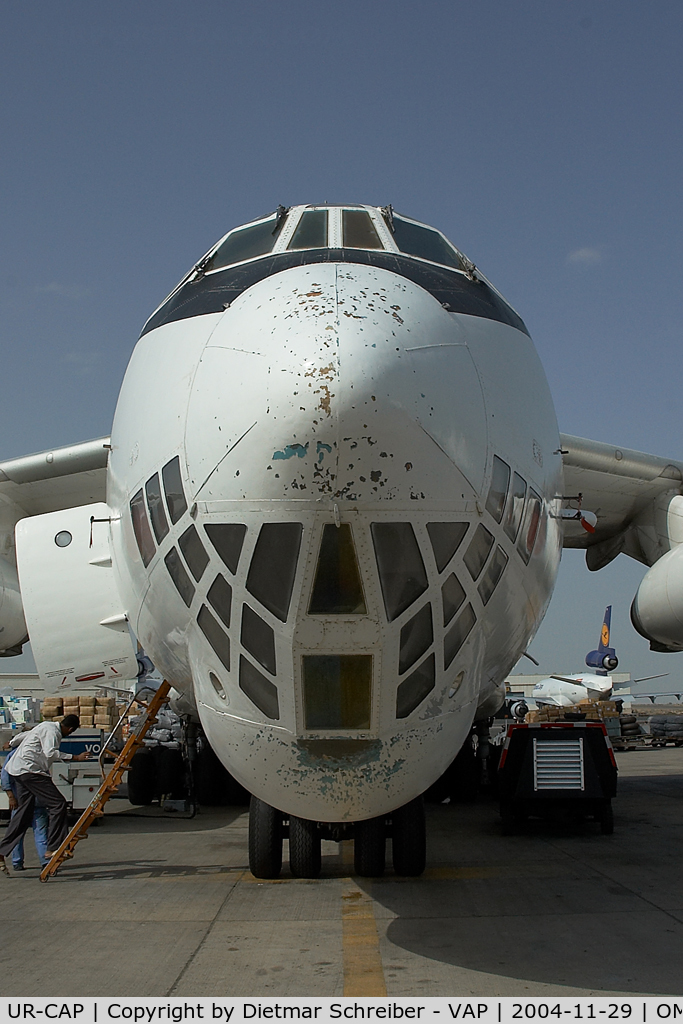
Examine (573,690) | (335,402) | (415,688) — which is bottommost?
(573,690)

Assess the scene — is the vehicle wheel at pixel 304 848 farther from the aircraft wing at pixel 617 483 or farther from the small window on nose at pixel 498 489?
the aircraft wing at pixel 617 483

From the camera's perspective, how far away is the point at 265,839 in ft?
22.3

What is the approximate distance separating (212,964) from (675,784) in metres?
13.8

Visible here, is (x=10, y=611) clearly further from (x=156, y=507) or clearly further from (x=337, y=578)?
(x=337, y=578)

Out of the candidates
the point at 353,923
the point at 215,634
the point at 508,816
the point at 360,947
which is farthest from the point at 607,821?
the point at 215,634

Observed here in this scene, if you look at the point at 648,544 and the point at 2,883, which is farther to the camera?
the point at 648,544

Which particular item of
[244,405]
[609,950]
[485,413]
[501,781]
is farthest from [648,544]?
[244,405]

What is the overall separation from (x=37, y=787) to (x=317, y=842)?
2.87 metres

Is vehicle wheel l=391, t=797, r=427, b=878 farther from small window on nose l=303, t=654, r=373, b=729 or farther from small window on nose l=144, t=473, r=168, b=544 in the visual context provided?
small window on nose l=144, t=473, r=168, b=544

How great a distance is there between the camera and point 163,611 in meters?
4.54

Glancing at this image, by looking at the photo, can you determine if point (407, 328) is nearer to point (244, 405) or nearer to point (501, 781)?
point (244, 405)

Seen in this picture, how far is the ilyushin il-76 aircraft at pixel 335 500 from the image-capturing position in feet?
11.6

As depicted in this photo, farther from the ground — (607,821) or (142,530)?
(142,530)

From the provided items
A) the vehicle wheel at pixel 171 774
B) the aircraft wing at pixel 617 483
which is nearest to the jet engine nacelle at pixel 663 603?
the aircraft wing at pixel 617 483
